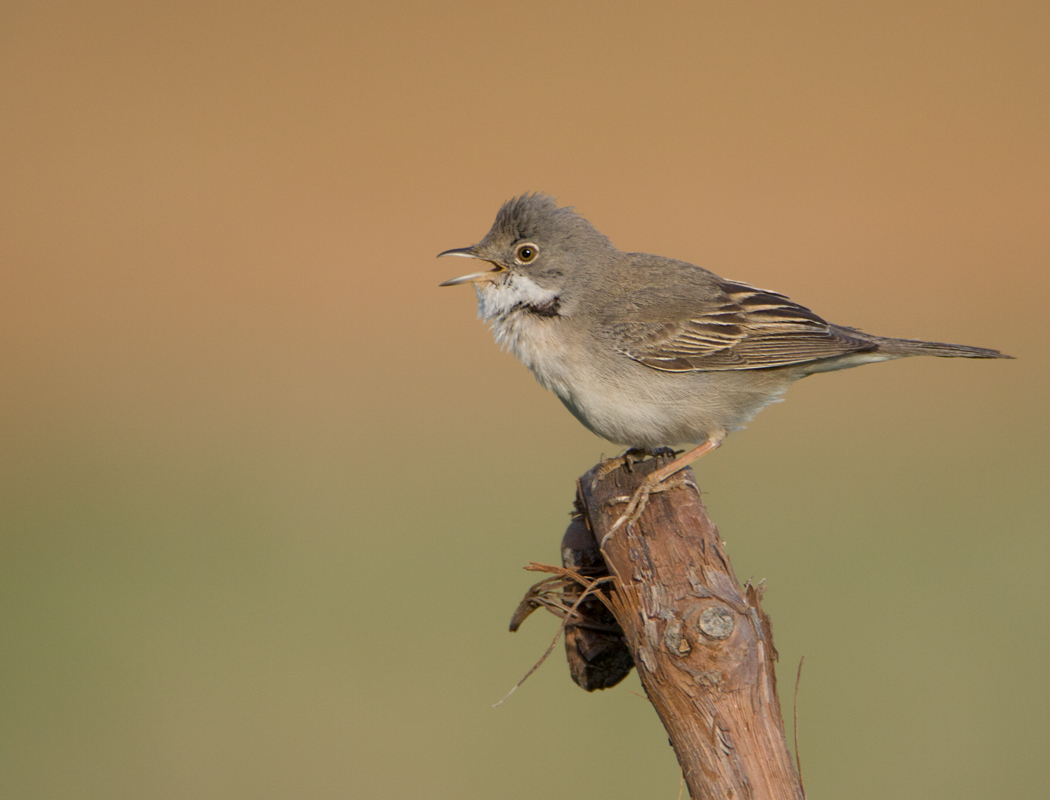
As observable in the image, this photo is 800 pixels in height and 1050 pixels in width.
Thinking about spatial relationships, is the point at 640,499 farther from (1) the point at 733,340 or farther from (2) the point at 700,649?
(1) the point at 733,340

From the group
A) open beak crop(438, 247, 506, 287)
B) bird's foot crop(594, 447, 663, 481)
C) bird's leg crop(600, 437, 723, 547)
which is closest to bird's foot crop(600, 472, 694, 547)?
bird's leg crop(600, 437, 723, 547)

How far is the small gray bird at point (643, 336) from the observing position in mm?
4684

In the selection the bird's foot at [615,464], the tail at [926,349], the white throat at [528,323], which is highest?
the tail at [926,349]

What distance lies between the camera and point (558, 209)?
525 cm

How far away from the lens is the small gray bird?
15.4 feet

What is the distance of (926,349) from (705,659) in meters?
2.92

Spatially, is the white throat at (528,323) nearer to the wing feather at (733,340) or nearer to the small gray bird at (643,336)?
the small gray bird at (643,336)

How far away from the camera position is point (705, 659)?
251 cm

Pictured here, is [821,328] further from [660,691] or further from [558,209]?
[660,691]

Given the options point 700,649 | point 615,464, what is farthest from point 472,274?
point 700,649

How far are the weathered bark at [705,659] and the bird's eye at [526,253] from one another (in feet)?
8.13

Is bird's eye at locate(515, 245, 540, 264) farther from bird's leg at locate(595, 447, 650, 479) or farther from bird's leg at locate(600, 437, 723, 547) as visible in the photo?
bird's leg at locate(600, 437, 723, 547)

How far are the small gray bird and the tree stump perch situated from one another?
Answer: 1645 millimetres

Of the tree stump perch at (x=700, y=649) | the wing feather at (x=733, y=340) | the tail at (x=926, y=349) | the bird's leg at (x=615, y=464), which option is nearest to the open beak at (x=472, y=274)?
the wing feather at (x=733, y=340)
